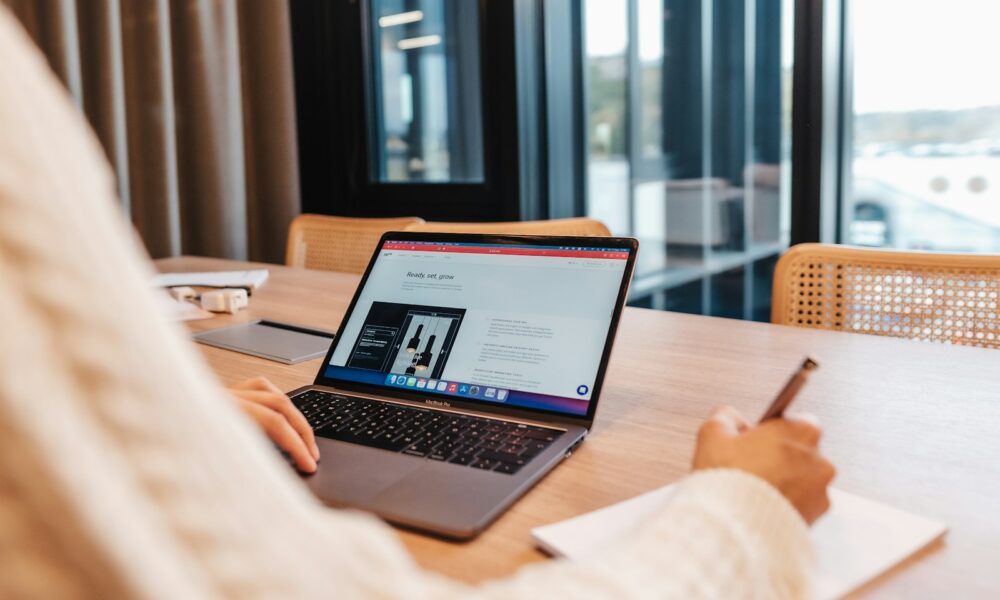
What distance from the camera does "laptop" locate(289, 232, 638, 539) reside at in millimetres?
707

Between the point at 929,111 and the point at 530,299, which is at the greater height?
the point at 929,111

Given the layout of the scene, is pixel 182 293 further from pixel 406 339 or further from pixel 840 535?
pixel 840 535

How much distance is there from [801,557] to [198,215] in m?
2.70

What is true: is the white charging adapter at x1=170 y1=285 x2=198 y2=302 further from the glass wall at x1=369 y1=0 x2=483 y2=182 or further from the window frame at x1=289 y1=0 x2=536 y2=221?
the glass wall at x1=369 y1=0 x2=483 y2=182

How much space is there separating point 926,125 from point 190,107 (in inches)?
87.3

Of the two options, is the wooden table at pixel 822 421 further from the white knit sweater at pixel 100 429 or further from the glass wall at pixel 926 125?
the glass wall at pixel 926 125

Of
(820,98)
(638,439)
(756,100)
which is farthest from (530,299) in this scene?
(756,100)

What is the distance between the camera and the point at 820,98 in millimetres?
2213

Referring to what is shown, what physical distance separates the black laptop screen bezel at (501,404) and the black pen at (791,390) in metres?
0.25

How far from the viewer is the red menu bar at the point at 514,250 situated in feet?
2.94

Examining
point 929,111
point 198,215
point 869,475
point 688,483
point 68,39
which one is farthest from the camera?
point 198,215

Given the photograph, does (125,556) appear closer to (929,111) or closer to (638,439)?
(638,439)

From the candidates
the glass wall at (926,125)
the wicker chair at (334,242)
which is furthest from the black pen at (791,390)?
the glass wall at (926,125)

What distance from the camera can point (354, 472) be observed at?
0.72 metres
